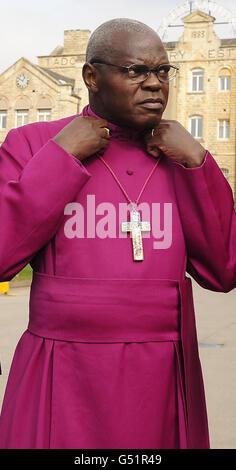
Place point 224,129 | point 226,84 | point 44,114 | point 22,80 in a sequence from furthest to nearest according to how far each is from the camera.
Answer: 1. point 22,80
2. point 44,114
3. point 224,129
4. point 226,84

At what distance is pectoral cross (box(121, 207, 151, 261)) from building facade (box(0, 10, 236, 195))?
40027mm

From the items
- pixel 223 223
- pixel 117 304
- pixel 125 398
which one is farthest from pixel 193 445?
pixel 223 223

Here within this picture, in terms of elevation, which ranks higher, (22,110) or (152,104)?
(22,110)

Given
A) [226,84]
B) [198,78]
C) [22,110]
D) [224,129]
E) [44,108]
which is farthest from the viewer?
[22,110]

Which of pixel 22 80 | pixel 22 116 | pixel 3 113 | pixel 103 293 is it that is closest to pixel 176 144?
pixel 103 293

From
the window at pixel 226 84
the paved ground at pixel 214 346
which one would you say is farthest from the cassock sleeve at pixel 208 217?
the window at pixel 226 84

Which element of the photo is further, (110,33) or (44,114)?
(44,114)

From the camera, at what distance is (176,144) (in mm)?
2312

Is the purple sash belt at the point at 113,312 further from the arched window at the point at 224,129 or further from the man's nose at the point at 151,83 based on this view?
the arched window at the point at 224,129

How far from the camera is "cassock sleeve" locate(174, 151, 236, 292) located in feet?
7.54

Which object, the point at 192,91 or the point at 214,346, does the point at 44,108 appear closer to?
the point at 192,91

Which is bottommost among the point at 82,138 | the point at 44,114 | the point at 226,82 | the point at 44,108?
the point at 82,138

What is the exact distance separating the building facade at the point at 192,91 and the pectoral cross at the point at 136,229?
131 feet

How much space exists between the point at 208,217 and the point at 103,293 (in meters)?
0.40
